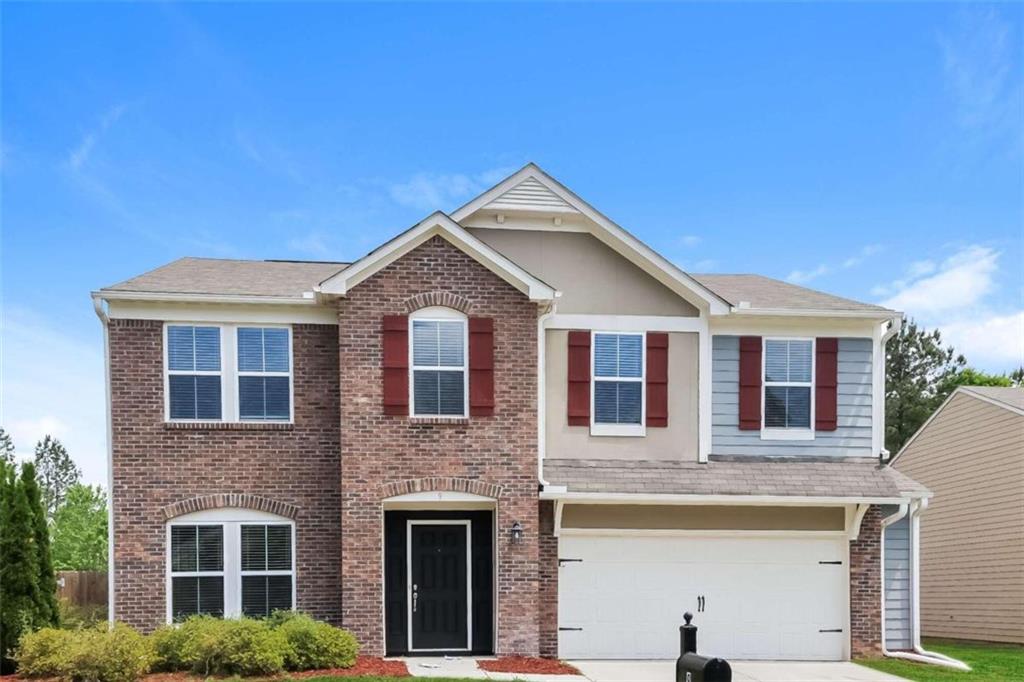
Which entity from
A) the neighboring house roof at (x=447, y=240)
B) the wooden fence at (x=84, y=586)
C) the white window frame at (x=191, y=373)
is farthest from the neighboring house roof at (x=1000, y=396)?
the wooden fence at (x=84, y=586)

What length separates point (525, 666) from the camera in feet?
43.5

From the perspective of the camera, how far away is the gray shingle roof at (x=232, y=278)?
14219 millimetres

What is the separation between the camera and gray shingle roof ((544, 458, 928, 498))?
14.5 m

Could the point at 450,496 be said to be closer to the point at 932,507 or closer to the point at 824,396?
the point at 824,396

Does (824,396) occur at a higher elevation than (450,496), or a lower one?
higher

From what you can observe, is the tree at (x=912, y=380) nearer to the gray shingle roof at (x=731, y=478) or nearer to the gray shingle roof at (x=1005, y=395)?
the gray shingle roof at (x=1005, y=395)

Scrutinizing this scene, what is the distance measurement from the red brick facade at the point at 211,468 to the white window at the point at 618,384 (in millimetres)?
4175

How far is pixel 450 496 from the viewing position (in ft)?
45.6

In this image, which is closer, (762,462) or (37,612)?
(37,612)

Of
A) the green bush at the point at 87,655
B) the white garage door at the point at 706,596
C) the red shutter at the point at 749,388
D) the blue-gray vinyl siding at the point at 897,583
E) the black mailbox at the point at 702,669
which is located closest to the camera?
the black mailbox at the point at 702,669

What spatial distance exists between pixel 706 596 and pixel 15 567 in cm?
1025

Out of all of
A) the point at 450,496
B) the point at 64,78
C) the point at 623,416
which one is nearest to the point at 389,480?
the point at 450,496

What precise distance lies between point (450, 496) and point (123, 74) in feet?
27.8

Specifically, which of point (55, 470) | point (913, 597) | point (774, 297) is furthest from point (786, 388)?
point (55, 470)
